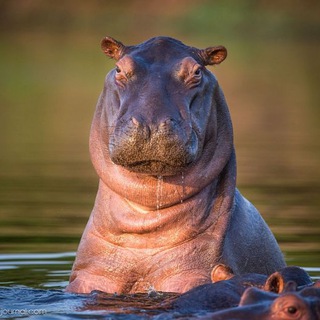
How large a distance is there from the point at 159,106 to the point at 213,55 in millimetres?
893

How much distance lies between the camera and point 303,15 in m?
65.9

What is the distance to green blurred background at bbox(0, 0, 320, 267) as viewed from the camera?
1353 centimetres

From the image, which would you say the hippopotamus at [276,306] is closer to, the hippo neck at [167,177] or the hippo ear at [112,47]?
the hippo neck at [167,177]

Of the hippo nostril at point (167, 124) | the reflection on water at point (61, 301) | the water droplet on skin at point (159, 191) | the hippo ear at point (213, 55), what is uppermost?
the hippo ear at point (213, 55)

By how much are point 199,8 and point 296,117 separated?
4028 centimetres

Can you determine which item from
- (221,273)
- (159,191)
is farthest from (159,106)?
(221,273)

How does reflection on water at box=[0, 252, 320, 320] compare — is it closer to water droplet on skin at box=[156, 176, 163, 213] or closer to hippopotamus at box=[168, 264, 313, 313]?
hippopotamus at box=[168, 264, 313, 313]

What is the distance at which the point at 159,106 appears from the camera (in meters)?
8.51

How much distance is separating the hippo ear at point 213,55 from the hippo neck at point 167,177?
21cm

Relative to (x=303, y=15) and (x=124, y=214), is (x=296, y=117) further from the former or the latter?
(x=303, y=15)

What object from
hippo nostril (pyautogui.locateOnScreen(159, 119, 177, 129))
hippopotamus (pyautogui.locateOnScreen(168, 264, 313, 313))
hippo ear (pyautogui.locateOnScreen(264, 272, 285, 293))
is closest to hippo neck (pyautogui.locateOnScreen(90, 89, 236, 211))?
hippo nostril (pyautogui.locateOnScreen(159, 119, 177, 129))

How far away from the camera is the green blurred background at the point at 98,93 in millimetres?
13531

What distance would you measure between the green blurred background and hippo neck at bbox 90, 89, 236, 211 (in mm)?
1987

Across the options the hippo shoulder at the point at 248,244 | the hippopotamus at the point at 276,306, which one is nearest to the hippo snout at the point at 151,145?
the hippo shoulder at the point at 248,244
